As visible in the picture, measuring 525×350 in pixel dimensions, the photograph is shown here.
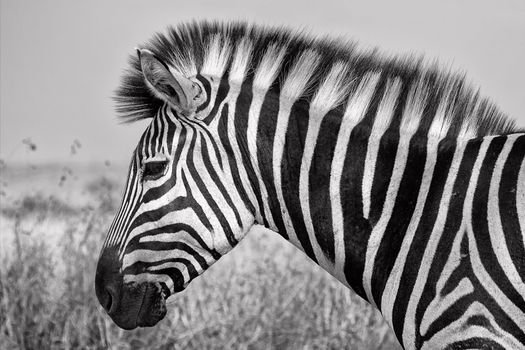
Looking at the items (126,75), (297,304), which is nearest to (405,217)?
(126,75)

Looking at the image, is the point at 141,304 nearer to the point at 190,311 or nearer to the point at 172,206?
the point at 172,206

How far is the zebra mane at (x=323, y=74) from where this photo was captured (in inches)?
168

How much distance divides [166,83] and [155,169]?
1.55 feet

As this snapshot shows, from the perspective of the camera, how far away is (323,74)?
14.5 feet

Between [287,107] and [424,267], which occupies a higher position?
[287,107]

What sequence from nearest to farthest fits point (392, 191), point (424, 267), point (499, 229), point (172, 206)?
1. point (499, 229)
2. point (424, 267)
3. point (392, 191)
4. point (172, 206)

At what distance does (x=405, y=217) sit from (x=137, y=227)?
144 cm

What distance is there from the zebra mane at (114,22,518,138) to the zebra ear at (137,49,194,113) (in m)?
0.30

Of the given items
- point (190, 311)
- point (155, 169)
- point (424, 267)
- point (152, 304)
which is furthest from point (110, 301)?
point (190, 311)

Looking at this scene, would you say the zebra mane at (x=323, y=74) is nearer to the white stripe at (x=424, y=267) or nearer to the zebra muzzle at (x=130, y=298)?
the white stripe at (x=424, y=267)

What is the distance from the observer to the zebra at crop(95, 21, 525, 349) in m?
3.98

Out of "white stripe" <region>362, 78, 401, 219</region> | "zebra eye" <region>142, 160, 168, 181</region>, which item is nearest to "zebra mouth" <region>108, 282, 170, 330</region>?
"zebra eye" <region>142, 160, 168, 181</region>

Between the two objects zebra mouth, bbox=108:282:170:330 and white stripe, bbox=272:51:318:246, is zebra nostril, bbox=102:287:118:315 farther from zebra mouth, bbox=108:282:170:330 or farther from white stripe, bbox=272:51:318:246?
white stripe, bbox=272:51:318:246

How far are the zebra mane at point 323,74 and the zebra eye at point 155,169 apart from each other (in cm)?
47
